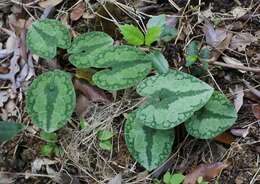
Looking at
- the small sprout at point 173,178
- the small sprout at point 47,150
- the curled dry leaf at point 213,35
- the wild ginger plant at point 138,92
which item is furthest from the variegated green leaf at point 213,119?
the small sprout at point 47,150

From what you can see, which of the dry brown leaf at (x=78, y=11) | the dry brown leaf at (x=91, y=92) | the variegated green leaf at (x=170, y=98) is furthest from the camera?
the dry brown leaf at (x=78, y=11)

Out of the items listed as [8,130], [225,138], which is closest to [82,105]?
[8,130]

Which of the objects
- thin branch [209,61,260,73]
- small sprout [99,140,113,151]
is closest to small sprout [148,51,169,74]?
thin branch [209,61,260,73]

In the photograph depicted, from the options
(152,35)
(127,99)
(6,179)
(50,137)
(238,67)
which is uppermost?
(152,35)

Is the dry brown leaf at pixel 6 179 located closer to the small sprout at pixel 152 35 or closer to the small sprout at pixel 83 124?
the small sprout at pixel 83 124

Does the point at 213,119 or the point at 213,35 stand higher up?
the point at 213,35

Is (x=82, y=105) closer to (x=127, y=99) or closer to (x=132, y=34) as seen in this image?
(x=127, y=99)

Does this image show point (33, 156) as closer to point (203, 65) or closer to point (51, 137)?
point (51, 137)
